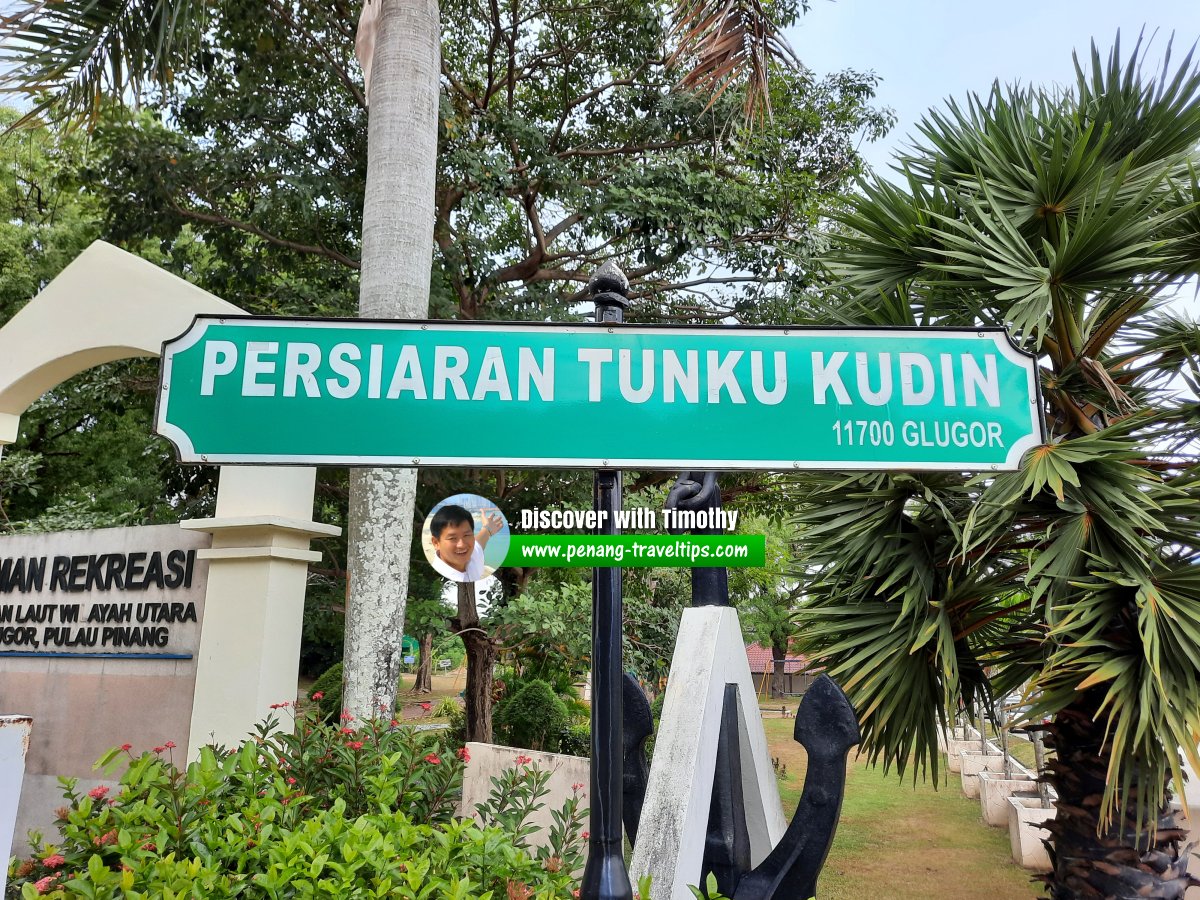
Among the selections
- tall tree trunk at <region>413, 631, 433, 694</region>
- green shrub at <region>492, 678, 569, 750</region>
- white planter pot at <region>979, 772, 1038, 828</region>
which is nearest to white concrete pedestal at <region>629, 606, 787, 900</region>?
tall tree trunk at <region>413, 631, 433, 694</region>

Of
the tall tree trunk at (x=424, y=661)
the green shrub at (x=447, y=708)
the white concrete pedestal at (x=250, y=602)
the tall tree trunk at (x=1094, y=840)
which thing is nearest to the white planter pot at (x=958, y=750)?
the green shrub at (x=447, y=708)

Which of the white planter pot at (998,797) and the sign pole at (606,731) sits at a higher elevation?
the sign pole at (606,731)

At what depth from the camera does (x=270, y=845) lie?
205cm

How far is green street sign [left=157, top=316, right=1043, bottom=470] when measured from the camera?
1712 millimetres

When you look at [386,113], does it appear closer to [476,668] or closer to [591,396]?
A: [591,396]

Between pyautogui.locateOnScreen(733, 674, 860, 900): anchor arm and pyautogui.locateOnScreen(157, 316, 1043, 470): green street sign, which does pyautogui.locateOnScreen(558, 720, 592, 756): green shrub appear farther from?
pyautogui.locateOnScreen(157, 316, 1043, 470): green street sign

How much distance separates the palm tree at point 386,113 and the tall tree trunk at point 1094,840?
12.4 feet

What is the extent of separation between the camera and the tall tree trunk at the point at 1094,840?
394cm

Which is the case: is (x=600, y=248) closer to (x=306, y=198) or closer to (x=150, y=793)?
(x=306, y=198)

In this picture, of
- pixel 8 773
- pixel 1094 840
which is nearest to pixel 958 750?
pixel 1094 840

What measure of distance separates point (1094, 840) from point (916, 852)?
286 inches

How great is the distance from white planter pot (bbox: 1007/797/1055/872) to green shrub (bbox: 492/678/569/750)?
623 cm

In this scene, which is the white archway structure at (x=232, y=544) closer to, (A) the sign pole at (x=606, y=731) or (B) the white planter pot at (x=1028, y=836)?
(A) the sign pole at (x=606, y=731)

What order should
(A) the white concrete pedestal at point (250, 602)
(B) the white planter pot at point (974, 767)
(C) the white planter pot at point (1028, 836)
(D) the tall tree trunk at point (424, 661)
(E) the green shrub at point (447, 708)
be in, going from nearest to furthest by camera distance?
1. (A) the white concrete pedestal at point (250, 602)
2. (C) the white planter pot at point (1028, 836)
3. (D) the tall tree trunk at point (424, 661)
4. (B) the white planter pot at point (974, 767)
5. (E) the green shrub at point (447, 708)
